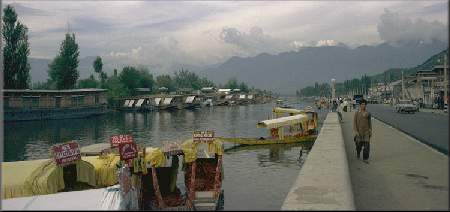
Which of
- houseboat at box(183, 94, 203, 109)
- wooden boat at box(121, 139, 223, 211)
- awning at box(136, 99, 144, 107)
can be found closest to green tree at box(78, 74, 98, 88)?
awning at box(136, 99, 144, 107)

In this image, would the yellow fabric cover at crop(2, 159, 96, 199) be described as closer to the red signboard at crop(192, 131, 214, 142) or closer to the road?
the red signboard at crop(192, 131, 214, 142)

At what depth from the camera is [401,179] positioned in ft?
36.6

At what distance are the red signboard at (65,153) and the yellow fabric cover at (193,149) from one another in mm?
4465

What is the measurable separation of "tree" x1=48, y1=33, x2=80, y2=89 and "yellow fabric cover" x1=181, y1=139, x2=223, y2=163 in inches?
3471

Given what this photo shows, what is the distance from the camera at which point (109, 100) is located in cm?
11494

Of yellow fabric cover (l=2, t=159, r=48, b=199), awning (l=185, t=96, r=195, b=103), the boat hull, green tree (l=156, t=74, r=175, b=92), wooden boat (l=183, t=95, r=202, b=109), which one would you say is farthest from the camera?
green tree (l=156, t=74, r=175, b=92)

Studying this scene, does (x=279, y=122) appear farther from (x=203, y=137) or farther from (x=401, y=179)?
(x=401, y=179)

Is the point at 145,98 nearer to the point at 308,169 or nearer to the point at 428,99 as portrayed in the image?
the point at 428,99

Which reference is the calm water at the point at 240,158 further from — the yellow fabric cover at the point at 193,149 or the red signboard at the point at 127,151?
the red signboard at the point at 127,151

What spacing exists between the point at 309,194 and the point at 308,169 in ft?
10.0

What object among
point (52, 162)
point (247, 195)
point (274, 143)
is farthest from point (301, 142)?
point (52, 162)

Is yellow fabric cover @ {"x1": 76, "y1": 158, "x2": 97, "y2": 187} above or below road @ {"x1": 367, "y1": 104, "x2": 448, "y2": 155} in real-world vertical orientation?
below

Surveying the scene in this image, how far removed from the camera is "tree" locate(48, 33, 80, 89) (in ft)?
323

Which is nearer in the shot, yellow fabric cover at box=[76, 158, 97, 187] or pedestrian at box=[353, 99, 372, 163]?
pedestrian at box=[353, 99, 372, 163]
